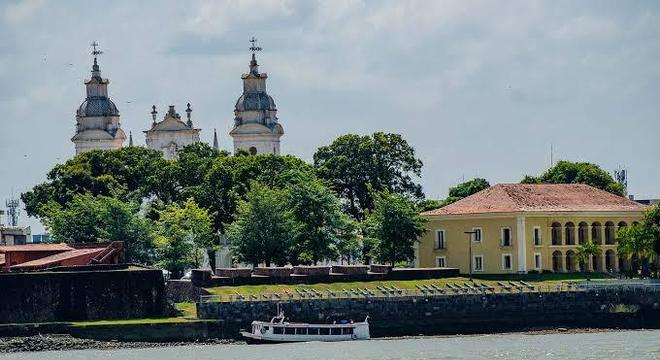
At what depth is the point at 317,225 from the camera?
142 metres

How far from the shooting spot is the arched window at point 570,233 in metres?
140

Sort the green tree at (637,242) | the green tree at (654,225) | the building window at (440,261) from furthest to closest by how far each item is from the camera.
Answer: the building window at (440,261) < the green tree at (637,242) < the green tree at (654,225)

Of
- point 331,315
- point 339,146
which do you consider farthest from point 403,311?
point 339,146

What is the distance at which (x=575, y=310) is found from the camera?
123 meters

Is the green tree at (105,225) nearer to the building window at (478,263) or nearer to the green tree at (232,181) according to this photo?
the green tree at (232,181)

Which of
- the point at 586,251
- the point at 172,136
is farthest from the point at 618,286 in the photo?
the point at 172,136

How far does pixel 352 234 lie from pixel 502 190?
32.2 ft

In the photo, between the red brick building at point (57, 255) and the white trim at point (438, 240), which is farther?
the white trim at point (438, 240)

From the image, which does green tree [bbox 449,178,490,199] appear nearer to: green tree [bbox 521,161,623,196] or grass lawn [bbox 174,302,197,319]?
green tree [bbox 521,161,623,196]

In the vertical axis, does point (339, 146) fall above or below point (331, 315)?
above

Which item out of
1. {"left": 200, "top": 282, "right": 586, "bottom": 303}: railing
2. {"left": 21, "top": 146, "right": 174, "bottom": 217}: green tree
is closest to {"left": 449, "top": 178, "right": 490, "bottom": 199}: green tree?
{"left": 21, "top": 146, "right": 174, "bottom": 217}: green tree

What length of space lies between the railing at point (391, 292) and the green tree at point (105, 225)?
18.8m

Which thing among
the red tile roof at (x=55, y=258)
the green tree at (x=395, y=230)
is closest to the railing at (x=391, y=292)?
the red tile roof at (x=55, y=258)

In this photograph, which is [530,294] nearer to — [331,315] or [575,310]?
[575,310]
